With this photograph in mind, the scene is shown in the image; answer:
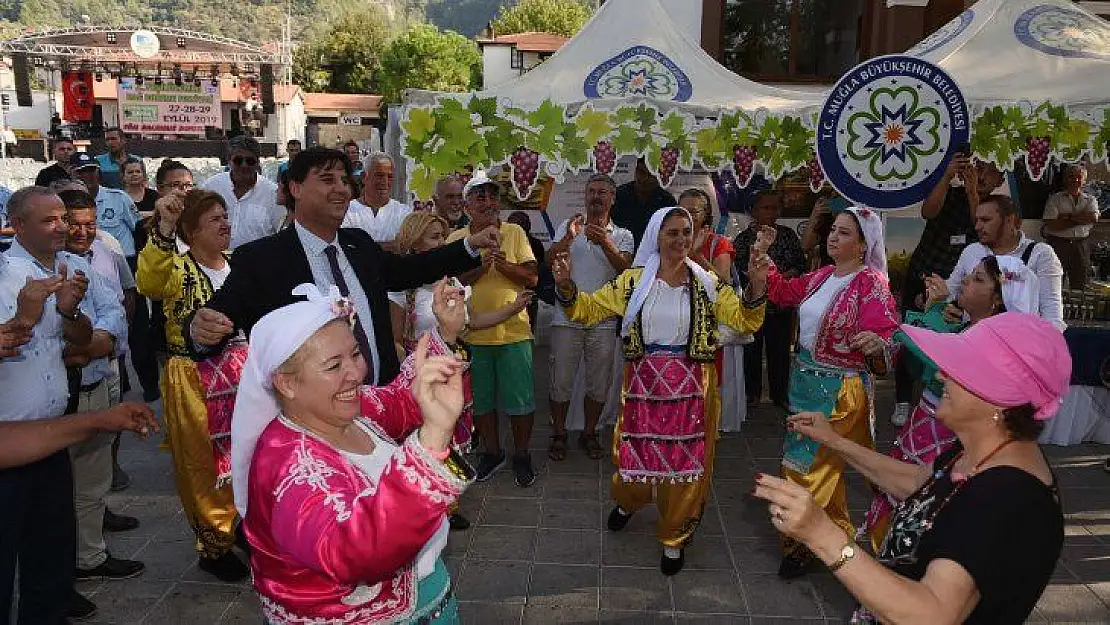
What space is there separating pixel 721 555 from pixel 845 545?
3.13 meters

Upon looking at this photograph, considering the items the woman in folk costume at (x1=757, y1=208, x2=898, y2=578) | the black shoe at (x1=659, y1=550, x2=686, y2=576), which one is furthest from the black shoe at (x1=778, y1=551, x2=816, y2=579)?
the black shoe at (x1=659, y1=550, x2=686, y2=576)

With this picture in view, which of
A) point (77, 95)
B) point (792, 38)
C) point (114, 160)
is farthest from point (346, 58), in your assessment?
point (792, 38)

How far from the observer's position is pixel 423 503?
1.62 meters

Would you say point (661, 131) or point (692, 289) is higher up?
point (661, 131)

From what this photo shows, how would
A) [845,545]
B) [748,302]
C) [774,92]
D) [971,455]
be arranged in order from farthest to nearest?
1. [774,92]
2. [748,302]
3. [971,455]
4. [845,545]

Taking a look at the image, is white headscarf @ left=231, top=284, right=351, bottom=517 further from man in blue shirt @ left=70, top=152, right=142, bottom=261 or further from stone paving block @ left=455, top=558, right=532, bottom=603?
man in blue shirt @ left=70, top=152, right=142, bottom=261

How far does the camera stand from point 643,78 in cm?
690

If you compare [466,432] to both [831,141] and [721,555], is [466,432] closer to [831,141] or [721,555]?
[721,555]

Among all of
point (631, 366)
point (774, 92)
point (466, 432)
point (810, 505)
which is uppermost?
point (774, 92)

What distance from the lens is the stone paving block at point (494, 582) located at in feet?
13.8

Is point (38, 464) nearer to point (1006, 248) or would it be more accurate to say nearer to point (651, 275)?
point (651, 275)

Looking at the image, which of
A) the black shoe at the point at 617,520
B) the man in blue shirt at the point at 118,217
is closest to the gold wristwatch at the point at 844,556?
the black shoe at the point at 617,520

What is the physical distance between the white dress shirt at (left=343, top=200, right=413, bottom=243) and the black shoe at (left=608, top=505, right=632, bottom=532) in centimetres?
270

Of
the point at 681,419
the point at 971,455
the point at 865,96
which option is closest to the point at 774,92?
the point at 865,96
